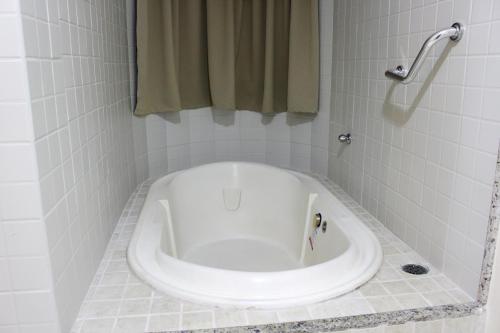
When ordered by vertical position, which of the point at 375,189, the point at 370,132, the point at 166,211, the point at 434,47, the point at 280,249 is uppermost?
the point at 434,47

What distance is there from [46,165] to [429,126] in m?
1.10

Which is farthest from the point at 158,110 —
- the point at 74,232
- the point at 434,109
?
the point at 434,109

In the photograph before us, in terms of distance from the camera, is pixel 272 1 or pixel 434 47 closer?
pixel 434 47

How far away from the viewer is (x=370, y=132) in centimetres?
182

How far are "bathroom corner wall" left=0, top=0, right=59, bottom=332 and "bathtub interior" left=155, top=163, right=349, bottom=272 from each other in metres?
1.00

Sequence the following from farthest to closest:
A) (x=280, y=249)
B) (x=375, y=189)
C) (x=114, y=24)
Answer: (x=280, y=249)
(x=114, y=24)
(x=375, y=189)

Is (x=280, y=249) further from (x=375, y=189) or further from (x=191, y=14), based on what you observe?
(x=191, y=14)

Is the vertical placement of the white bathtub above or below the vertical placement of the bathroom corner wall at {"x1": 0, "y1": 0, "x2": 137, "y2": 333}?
below

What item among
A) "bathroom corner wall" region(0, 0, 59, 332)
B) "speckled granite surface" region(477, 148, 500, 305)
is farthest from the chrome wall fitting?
"bathroom corner wall" region(0, 0, 59, 332)

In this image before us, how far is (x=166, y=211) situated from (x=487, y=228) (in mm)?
1249

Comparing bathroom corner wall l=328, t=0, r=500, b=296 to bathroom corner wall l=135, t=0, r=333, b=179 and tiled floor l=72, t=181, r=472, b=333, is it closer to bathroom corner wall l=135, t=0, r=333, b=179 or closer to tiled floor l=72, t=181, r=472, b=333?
tiled floor l=72, t=181, r=472, b=333

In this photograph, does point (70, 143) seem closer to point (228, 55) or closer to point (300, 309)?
point (300, 309)

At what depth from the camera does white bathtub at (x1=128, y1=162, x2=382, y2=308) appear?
1.16 metres

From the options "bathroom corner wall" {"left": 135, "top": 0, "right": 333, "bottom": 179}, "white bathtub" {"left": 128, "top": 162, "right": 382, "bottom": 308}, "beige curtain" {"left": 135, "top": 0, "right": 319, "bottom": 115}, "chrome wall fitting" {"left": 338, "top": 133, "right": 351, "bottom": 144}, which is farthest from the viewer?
"bathroom corner wall" {"left": 135, "top": 0, "right": 333, "bottom": 179}
